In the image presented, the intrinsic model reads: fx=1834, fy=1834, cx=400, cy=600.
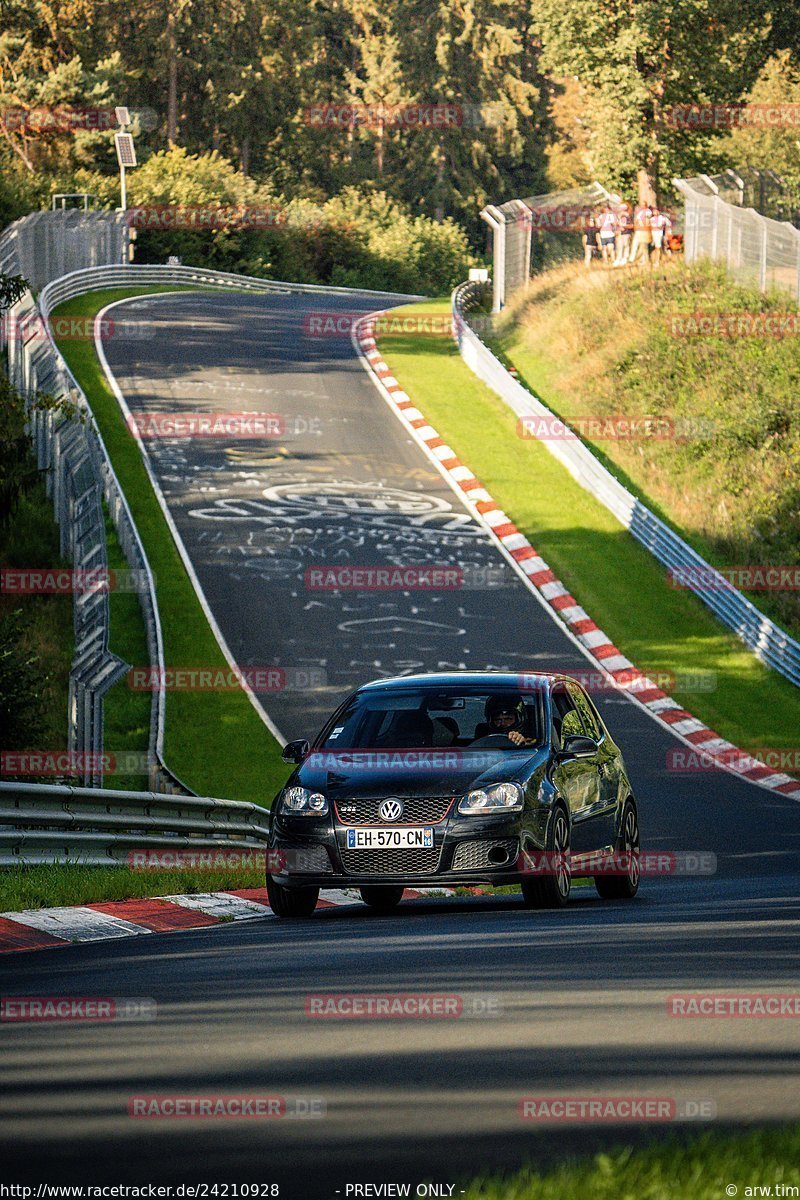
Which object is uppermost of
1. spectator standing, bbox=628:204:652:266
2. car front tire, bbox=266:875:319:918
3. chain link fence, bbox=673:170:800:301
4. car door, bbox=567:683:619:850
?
car door, bbox=567:683:619:850

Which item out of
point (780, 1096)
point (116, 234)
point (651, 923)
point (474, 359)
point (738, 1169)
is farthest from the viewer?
point (116, 234)

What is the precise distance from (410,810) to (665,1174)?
7.11 metres

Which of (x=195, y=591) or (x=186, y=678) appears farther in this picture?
(x=195, y=591)

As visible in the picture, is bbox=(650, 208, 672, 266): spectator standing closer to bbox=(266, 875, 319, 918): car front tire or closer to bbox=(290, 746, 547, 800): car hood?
bbox=(290, 746, 547, 800): car hood

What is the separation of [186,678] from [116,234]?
38.4 metres

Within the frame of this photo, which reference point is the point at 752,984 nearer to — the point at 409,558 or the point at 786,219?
the point at 409,558

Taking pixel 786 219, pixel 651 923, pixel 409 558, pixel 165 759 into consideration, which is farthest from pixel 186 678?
pixel 786 219

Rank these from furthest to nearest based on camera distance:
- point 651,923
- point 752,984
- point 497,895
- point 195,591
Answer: point 195,591 → point 497,895 → point 651,923 → point 752,984

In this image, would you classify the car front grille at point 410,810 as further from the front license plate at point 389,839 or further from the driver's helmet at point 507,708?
the driver's helmet at point 507,708

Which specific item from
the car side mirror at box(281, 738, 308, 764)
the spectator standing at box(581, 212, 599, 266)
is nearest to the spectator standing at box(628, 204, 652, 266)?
the spectator standing at box(581, 212, 599, 266)

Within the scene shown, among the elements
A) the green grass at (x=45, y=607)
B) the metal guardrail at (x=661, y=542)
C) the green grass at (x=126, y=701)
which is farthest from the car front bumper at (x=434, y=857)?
the metal guardrail at (x=661, y=542)

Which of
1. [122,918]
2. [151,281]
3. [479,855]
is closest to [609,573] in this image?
[479,855]

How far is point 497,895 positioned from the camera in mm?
14750

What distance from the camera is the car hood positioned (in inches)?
456
